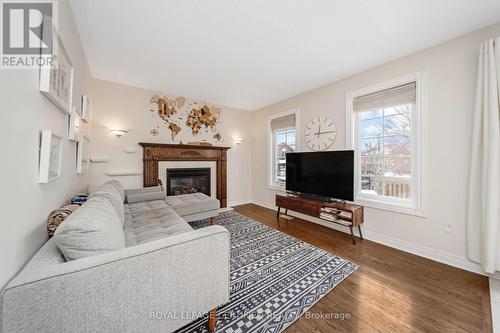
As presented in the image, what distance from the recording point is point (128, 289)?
961 millimetres

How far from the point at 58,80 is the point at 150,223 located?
59.6 inches

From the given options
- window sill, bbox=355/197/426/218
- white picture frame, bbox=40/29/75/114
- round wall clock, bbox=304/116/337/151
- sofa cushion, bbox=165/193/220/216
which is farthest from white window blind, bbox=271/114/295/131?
white picture frame, bbox=40/29/75/114

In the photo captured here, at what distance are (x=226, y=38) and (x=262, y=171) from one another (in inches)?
130

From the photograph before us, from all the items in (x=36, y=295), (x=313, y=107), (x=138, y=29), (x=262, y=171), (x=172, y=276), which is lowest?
(x=172, y=276)

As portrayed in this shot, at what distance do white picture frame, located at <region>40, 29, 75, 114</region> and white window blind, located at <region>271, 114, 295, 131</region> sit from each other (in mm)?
3582

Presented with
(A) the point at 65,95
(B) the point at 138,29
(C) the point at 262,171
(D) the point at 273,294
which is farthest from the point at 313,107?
(A) the point at 65,95

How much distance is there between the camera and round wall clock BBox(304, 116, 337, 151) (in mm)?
3365

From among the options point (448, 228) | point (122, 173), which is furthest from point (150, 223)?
point (448, 228)

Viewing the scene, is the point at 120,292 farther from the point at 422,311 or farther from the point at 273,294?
the point at 422,311

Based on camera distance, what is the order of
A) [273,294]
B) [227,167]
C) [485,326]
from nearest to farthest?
[485,326], [273,294], [227,167]

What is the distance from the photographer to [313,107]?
3.71 meters

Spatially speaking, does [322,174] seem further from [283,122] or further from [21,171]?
[21,171]

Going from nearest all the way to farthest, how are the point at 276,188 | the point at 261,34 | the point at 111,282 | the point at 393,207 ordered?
the point at 111,282, the point at 261,34, the point at 393,207, the point at 276,188

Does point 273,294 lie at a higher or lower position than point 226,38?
lower
